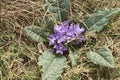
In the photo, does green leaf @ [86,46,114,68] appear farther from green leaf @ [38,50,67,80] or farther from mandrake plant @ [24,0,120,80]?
green leaf @ [38,50,67,80]

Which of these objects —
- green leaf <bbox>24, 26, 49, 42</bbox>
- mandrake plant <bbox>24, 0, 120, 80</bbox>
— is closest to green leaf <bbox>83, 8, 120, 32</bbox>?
mandrake plant <bbox>24, 0, 120, 80</bbox>

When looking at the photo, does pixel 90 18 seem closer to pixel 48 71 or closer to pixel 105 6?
pixel 105 6

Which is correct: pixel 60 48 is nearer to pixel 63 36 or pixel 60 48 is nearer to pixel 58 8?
pixel 63 36

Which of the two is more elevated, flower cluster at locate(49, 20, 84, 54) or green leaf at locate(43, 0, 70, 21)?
green leaf at locate(43, 0, 70, 21)

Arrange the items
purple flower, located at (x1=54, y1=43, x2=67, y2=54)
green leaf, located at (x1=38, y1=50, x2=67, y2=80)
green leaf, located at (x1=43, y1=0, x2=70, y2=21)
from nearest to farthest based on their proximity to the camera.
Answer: green leaf, located at (x1=38, y1=50, x2=67, y2=80) → purple flower, located at (x1=54, y1=43, x2=67, y2=54) → green leaf, located at (x1=43, y1=0, x2=70, y2=21)

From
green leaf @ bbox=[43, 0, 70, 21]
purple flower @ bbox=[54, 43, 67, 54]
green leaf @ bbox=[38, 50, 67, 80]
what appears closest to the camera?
green leaf @ bbox=[38, 50, 67, 80]

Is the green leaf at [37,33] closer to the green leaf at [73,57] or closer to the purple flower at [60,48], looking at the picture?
the purple flower at [60,48]

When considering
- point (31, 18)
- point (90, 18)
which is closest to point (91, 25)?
point (90, 18)

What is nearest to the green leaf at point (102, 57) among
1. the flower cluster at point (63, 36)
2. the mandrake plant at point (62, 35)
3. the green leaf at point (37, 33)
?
the mandrake plant at point (62, 35)
